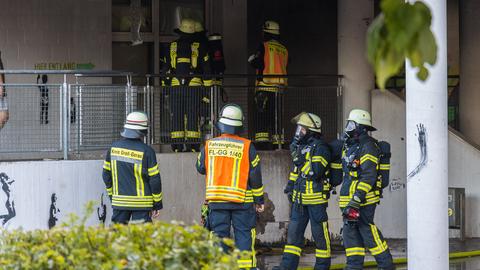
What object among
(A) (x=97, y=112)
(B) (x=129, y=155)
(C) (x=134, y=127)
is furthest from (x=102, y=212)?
(C) (x=134, y=127)

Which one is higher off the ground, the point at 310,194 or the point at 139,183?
the point at 139,183

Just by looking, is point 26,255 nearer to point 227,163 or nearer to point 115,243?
point 115,243

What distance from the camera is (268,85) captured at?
12953mm

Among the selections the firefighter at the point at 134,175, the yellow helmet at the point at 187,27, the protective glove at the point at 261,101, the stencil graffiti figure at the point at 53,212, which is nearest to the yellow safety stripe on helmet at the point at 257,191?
the firefighter at the point at 134,175

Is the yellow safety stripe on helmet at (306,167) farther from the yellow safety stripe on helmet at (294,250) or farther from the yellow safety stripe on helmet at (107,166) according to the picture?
the yellow safety stripe on helmet at (107,166)

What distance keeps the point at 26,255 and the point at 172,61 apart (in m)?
8.08

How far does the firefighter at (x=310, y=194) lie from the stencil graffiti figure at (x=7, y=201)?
10.4ft

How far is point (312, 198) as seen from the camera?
10.5m

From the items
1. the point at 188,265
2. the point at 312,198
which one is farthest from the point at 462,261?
the point at 188,265

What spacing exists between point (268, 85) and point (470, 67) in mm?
4255

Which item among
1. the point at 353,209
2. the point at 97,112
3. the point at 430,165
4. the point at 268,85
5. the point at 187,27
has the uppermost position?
the point at 187,27

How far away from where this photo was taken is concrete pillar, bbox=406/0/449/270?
902 centimetres

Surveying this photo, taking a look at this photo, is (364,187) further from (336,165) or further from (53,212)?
(53,212)

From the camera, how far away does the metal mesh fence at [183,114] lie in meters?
12.2
